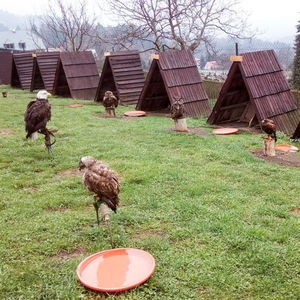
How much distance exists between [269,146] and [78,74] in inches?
464

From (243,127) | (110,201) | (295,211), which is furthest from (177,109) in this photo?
(110,201)

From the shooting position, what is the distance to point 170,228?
15.2 feet

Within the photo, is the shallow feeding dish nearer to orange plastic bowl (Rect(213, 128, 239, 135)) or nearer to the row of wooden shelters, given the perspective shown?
orange plastic bowl (Rect(213, 128, 239, 135))

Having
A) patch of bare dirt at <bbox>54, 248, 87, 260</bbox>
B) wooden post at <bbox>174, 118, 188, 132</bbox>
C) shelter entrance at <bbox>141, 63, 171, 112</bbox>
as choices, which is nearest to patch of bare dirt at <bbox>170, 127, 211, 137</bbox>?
wooden post at <bbox>174, 118, 188, 132</bbox>

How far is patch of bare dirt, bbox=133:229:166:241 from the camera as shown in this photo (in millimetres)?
4451

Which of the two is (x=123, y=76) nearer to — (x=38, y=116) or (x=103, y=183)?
(x=38, y=116)

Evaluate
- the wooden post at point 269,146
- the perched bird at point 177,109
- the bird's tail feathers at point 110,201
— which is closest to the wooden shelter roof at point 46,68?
the perched bird at point 177,109

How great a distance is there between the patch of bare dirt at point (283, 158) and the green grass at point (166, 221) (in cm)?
33

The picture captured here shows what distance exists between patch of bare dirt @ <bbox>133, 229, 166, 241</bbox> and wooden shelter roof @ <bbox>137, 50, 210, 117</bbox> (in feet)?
26.3

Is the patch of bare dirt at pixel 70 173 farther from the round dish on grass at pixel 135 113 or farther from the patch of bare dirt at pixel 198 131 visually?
the round dish on grass at pixel 135 113

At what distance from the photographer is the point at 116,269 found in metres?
3.67

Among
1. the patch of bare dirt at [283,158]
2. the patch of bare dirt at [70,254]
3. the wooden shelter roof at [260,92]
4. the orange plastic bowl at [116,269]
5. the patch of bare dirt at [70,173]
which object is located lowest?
the patch of bare dirt at [70,254]

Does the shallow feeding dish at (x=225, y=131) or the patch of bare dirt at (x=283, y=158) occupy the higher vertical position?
the shallow feeding dish at (x=225, y=131)

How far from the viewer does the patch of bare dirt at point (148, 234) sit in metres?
4.45
